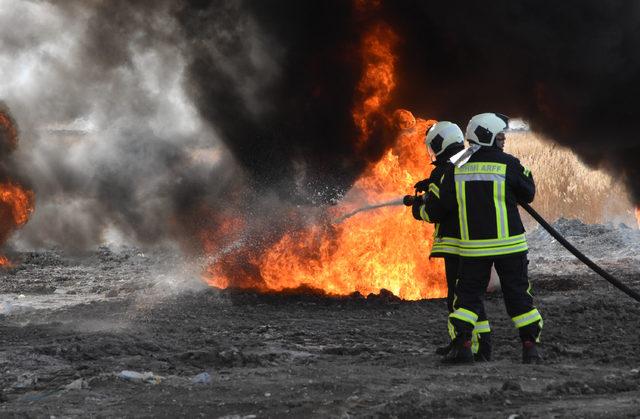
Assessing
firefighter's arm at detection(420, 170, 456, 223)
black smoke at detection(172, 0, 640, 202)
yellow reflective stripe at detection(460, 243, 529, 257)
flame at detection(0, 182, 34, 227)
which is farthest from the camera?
Answer: flame at detection(0, 182, 34, 227)

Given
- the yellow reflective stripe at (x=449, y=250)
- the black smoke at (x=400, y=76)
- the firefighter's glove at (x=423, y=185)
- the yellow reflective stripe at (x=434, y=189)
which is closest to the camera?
the yellow reflective stripe at (x=434, y=189)

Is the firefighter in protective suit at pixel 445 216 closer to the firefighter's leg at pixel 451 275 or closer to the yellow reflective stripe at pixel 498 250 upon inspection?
the firefighter's leg at pixel 451 275

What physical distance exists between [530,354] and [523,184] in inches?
53.3

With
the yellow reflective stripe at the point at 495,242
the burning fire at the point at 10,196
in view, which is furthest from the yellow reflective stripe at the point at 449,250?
the burning fire at the point at 10,196

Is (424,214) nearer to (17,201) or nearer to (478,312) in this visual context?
(478,312)

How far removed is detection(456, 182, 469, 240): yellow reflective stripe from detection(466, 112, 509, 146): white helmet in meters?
0.38

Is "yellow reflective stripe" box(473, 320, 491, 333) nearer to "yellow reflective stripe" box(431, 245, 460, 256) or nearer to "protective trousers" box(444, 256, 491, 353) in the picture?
"protective trousers" box(444, 256, 491, 353)

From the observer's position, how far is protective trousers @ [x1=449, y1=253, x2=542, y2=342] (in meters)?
6.59

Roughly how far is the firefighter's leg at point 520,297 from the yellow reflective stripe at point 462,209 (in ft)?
1.13

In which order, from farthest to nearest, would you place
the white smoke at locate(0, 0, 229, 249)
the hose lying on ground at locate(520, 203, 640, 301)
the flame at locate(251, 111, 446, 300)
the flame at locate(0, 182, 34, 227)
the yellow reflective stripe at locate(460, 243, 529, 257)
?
the flame at locate(0, 182, 34, 227) < the white smoke at locate(0, 0, 229, 249) < the flame at locate(251, 111, 446, 300) < the hose lying on ground at locate(520, 203, 640, 301) < the yellow reflective stripe at locate(460, 243, 529, 257)

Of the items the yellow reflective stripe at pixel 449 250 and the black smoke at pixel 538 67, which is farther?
the black smoke at pixel 538 67

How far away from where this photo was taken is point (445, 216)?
7105 millimetres

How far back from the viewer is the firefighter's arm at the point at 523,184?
21.7 feet

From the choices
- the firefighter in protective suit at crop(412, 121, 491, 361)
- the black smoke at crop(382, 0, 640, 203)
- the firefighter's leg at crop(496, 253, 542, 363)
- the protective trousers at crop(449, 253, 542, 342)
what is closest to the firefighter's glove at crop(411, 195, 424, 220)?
the firefighter in protective suit at crop(412, 121, 491, 361)
